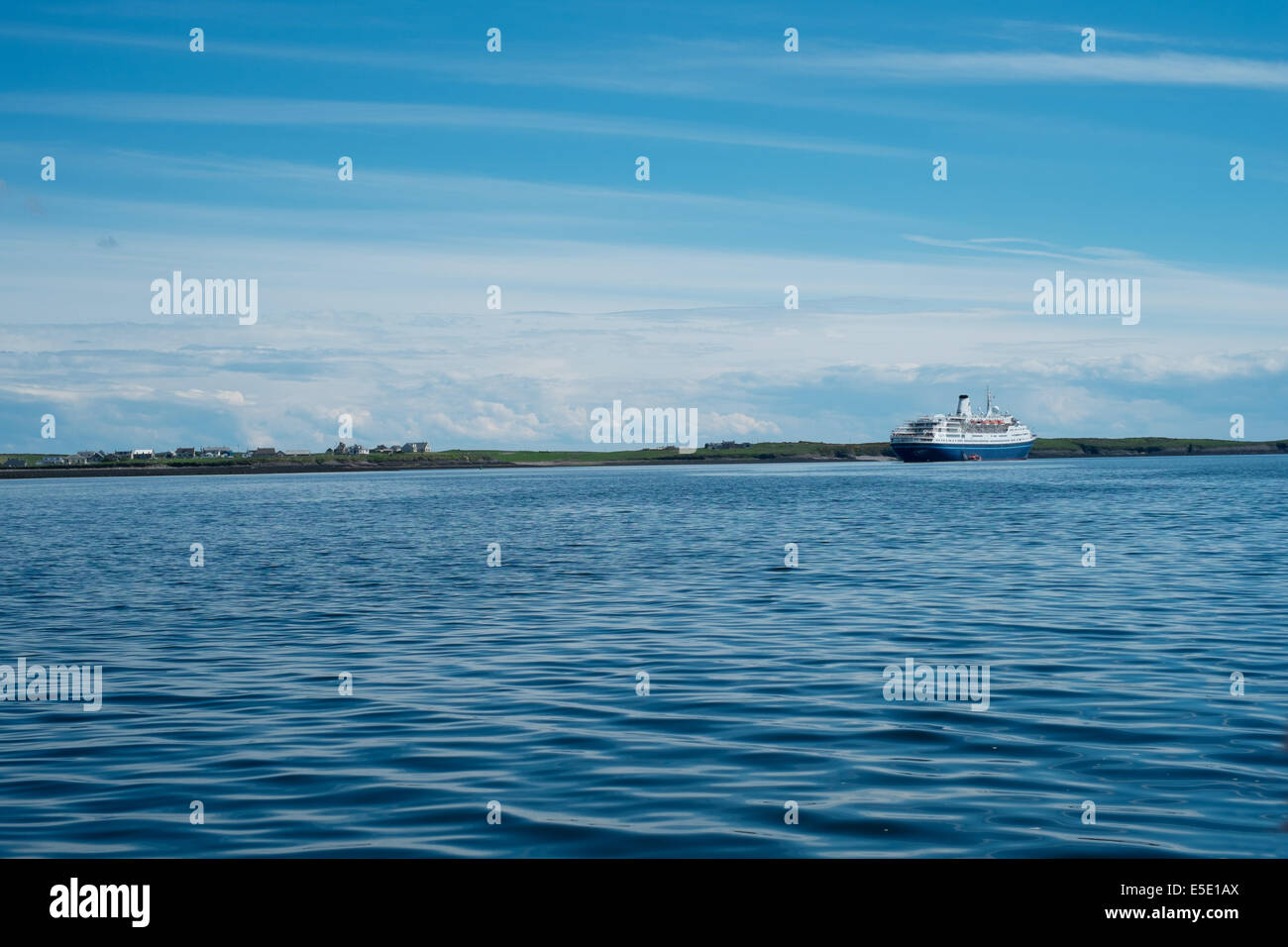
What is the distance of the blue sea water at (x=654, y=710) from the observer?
1060 cm

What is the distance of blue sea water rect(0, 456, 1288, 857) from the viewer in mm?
10602

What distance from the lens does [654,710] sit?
15797mm

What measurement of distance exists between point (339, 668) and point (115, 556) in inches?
1081

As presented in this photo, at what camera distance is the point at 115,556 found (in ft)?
141

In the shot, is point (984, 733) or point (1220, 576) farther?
point (1220, 576)
